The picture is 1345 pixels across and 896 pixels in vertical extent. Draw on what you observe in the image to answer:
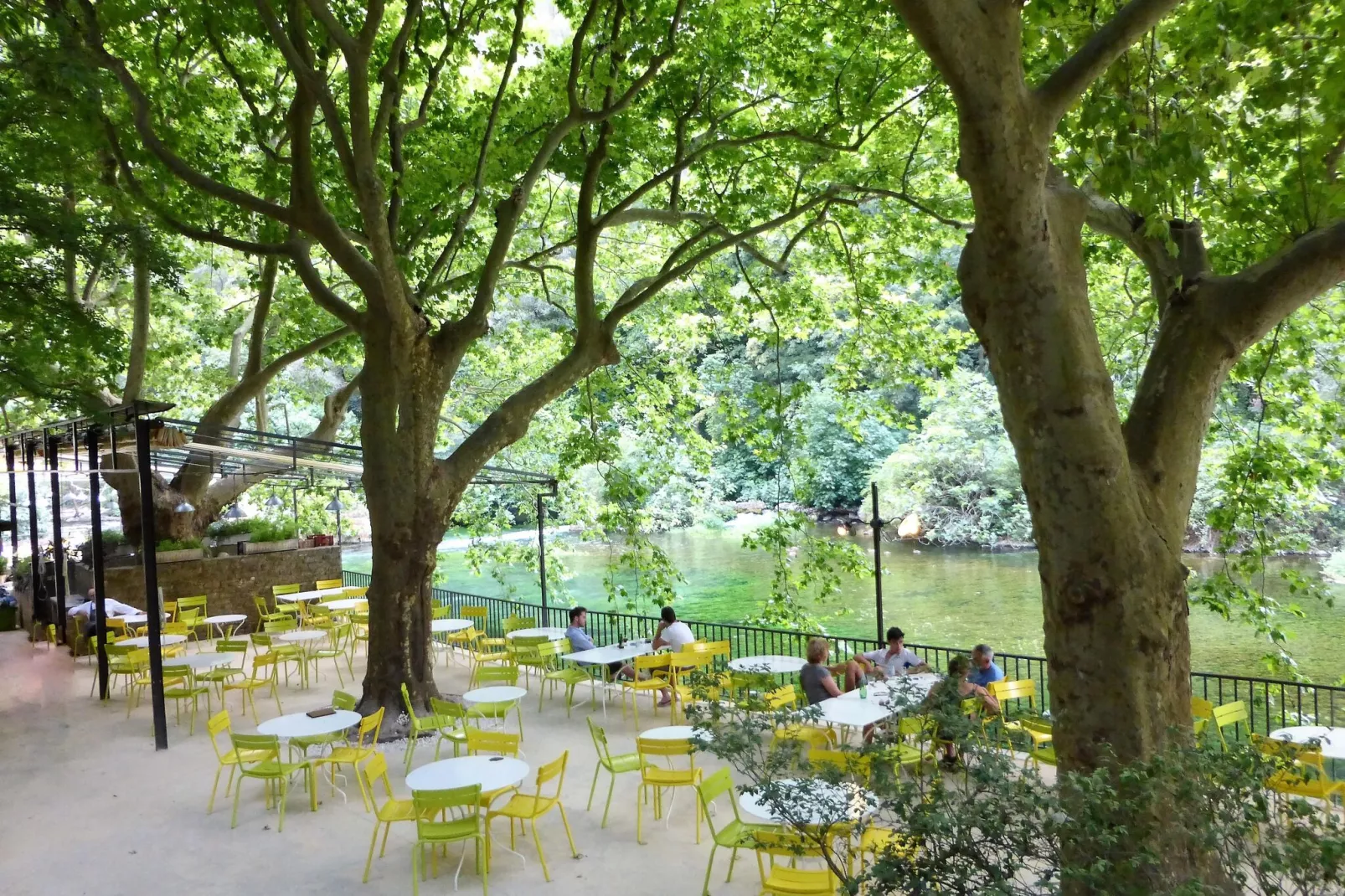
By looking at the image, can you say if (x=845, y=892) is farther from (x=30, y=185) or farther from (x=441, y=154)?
(x=30, y=185)

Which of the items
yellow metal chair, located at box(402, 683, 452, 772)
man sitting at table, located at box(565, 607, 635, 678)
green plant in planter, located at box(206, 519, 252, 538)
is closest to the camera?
yellow metal chair, located at box(402, 683, 452, 772)

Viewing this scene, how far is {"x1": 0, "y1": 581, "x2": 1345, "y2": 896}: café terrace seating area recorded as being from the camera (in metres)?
5.49

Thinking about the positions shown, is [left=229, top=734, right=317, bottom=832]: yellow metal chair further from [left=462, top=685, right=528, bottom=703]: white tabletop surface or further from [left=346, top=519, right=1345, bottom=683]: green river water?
[left=346, top=519, right=1345, bottom=683]: green river water

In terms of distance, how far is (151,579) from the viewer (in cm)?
874

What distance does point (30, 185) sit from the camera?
31.6ft

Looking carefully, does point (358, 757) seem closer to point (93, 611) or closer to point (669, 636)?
point (669, 636)

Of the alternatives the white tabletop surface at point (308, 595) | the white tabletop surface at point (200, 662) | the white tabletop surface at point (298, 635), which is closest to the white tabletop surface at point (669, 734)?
the white tabletop surface at point (200, 662)

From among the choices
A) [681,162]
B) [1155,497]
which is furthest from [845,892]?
[681,162]

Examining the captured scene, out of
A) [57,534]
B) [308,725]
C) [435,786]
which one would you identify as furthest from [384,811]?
[57,534]

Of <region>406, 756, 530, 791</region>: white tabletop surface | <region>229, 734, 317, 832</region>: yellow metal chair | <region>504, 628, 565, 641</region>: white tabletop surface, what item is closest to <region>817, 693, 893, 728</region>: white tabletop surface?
<region>406, 756, 530, 791</region>: white tabletop surface

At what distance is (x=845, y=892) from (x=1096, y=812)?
36.8 inches

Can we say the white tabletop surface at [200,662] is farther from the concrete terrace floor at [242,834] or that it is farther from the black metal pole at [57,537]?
the black metal pole at [57,537]

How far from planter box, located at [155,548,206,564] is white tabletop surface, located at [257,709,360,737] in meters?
9.57

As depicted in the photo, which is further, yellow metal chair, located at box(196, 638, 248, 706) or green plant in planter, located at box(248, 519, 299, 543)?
green plant in planter, located at box(248, 519, 299, 543)
